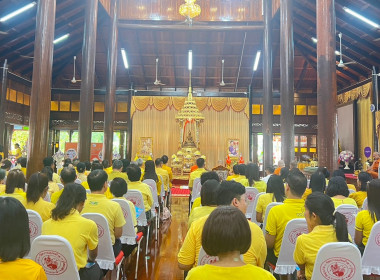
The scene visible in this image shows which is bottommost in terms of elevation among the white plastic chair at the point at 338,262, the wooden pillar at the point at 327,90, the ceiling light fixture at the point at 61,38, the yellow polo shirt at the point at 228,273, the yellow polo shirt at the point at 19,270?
the white plastic chair at the point at 338,262

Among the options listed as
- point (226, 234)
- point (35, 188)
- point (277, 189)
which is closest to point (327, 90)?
point (277, 189)

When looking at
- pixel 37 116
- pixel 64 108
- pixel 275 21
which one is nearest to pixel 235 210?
pixel 37 116

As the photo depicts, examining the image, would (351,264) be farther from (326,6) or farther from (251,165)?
(326,6)

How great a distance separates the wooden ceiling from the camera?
10031mm

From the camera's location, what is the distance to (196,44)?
1327 centimetres

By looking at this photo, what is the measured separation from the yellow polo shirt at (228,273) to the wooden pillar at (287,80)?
→ 24.6 ft

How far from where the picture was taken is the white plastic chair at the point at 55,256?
1607mm

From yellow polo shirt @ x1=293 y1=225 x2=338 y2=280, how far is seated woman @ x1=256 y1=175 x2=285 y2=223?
3.57 feet

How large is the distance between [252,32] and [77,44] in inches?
286

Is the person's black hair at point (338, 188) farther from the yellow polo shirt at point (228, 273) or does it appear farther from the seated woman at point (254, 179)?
the yellow polo shirt at point (228, 273)

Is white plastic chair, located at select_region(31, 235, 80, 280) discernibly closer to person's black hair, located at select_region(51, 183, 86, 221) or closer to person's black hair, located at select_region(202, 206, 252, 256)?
person's black hair, located at select_region(51, 183, 86, 221)

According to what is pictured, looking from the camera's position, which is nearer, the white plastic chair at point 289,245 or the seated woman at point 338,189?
the white plastic chair at point 289,245

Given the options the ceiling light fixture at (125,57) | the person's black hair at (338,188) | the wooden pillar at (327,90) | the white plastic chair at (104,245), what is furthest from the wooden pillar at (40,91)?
the ceiling light fixture at (125,57)

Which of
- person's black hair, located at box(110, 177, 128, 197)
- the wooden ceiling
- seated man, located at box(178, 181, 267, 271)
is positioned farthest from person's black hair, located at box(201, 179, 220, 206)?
the wooden ceiling
